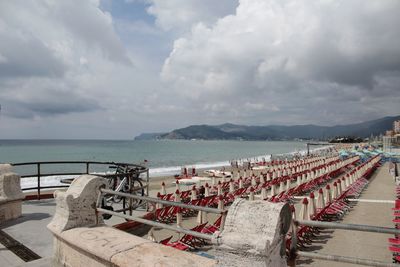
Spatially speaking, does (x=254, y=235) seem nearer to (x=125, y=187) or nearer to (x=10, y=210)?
(x=125, y=187)

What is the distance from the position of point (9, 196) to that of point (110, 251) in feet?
16.3

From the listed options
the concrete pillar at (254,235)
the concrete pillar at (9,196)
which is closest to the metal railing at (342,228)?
the concrete pillar at (254,235)

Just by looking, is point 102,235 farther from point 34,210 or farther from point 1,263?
point 34,210

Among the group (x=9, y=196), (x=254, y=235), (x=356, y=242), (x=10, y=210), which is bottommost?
(x=356, y=242)

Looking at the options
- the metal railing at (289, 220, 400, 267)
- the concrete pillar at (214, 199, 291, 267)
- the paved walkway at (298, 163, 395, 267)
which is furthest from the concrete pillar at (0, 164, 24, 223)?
the metal railing at (289, 220, 400, 267)

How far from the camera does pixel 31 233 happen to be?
246 inches

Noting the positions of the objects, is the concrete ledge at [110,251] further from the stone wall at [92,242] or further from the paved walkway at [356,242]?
the paved walkway at [356,242]

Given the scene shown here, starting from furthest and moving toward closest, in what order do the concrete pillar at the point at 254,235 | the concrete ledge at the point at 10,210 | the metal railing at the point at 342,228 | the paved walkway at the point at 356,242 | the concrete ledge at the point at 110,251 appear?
the paved walkway at the point at 356,242, the concrete ledge at the point at 10,210, the concrete ledge at the point at 110,251, the concrete pillar at the point at 254,235, the metal railing at the point at 342,228

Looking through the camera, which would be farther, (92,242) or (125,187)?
(125,187)

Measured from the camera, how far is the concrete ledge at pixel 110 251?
10.2 ft

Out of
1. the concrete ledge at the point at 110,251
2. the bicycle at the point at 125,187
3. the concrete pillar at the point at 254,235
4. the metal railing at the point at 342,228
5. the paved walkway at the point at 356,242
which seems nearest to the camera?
the metal railing at the point at 342,228

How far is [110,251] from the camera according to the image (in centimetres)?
335

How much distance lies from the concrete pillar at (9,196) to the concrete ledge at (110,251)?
11.7 feet

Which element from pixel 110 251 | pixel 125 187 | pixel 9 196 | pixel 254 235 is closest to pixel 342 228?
pixel 254 235
